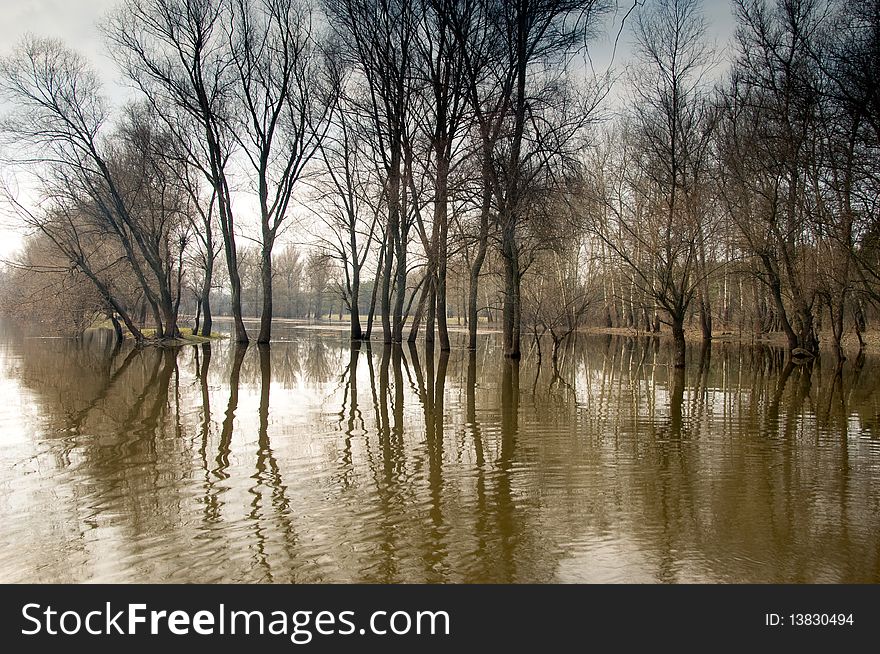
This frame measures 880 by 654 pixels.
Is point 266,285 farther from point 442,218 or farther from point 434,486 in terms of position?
point 434,486

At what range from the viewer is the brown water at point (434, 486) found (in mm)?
3975

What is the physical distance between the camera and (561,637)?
3225 mm

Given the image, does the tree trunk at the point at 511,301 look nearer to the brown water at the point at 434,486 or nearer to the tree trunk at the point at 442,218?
the tree trunk at the point at 442,218

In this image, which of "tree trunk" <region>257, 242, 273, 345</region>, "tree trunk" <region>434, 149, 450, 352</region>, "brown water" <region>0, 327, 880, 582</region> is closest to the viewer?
"brown water" <region>0, 327, 880, 582</region>

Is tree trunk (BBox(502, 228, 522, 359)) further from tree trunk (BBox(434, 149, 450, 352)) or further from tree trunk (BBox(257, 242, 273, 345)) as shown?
tree trunk (BBox(257, 242, 273, 345))

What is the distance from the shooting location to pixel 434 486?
18.6ft

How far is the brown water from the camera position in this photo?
13.0ft

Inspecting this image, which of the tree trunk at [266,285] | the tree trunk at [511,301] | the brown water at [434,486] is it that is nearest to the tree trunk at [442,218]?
the tree trunk at [511,301]

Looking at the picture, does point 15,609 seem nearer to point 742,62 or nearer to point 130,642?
point 130,642

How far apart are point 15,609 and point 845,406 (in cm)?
1220

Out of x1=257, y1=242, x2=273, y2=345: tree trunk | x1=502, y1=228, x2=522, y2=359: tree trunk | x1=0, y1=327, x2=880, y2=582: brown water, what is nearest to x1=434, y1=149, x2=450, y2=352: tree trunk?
x1=502, y1=228, x2=522, y2=359: tree trunk

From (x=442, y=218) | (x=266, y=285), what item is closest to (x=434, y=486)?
(x=442, y=218)

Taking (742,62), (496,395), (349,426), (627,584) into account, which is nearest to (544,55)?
(742,62)

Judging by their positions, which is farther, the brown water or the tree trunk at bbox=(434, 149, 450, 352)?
the tree trunk at bbox=(434, 149, 450, 352)
